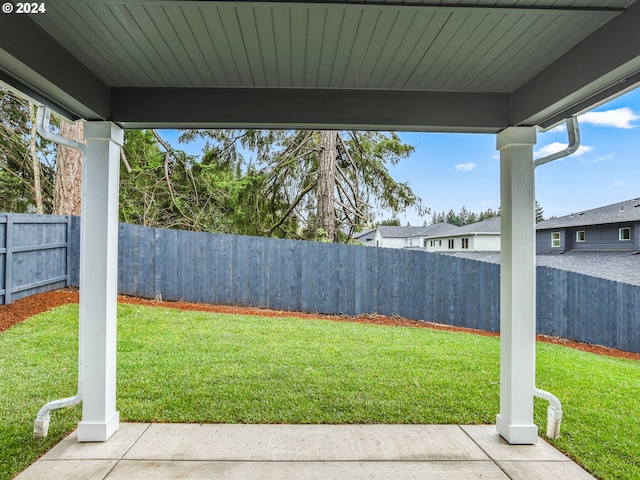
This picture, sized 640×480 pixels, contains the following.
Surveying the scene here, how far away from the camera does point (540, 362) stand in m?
5.14

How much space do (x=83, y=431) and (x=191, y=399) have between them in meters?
0.95

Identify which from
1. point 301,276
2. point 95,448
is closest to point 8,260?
point 95,448

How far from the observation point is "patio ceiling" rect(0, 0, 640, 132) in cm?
187

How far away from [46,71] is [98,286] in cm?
139

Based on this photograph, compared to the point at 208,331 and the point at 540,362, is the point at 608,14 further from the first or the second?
the point at 208,331

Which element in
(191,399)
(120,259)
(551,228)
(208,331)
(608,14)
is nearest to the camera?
(608,14)

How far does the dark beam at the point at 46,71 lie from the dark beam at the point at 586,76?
9.07 feet

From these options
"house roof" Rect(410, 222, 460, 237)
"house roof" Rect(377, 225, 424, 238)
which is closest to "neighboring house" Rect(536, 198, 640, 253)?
"house roof" Rect(410, 222, 460, 237)

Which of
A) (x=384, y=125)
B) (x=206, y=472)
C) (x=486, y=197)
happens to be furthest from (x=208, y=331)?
(x=486, y=197)

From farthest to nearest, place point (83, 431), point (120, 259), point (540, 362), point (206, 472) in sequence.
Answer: point (120, 259)
point (540, 362)
point (83, 431)
point (206, 472)

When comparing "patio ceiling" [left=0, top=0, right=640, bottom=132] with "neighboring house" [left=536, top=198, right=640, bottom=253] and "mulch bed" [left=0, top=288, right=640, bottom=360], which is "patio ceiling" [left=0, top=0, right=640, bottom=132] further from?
"neighboring house" [left=536, top=198, right=640, bottom=253]

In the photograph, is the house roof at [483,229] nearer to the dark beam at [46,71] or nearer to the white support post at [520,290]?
the white support post at [520,290]

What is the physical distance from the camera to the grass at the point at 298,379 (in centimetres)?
318
